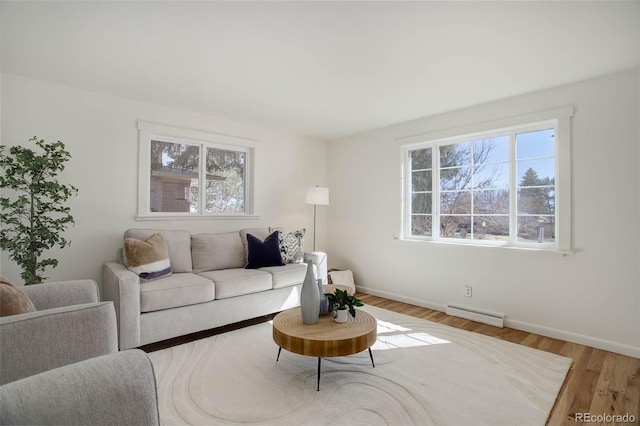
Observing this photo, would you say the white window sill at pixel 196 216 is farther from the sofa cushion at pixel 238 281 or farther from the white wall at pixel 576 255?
the white wall at pixel 576 255

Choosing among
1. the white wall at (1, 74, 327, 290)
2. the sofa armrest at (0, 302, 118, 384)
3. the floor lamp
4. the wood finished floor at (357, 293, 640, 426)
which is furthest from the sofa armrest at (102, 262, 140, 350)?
the wood finished floor at (357, 293, 640, 426)

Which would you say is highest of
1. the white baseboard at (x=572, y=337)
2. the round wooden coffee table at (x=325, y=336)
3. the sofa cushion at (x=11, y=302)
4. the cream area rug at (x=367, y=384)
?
the sofa cushion at (x=11, y=302)

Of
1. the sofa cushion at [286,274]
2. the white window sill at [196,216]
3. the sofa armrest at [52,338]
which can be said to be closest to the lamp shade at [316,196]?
the white window sill at [196,216]

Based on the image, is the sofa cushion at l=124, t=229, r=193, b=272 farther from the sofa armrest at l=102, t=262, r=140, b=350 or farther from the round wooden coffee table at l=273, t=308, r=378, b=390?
the round wooden coffee table at l=273, t=308, r=378, b=390

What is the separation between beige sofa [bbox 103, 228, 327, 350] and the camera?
262 centimetres

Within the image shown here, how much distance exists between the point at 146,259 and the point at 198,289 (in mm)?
551

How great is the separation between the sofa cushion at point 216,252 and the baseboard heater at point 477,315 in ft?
8.52

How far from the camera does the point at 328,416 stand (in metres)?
1.85

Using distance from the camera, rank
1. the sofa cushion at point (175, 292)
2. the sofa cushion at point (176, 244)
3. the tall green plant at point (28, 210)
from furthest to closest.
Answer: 1. the sofa cushion at point (176, 244)
2. the sofa cushion at point (175, 292)
3. the tall green plant at point (28, 210)

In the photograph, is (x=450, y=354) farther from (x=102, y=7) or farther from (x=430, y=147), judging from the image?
(x=102, y=7)

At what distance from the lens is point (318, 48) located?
93.4 inches

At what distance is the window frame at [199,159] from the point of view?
3.56 m

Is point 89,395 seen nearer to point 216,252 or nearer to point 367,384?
point 367,384

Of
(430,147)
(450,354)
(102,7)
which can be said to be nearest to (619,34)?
(430,147)
